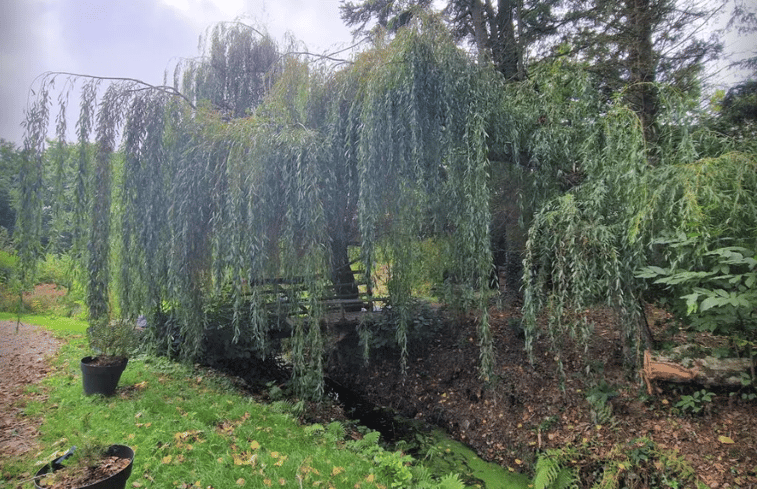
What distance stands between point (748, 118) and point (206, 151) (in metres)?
6.22

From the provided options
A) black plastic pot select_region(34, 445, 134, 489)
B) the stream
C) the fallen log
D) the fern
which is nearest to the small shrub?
the fallen log

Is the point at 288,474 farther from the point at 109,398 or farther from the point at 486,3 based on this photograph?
the point at 486,3

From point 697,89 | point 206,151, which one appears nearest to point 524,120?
point 697,89

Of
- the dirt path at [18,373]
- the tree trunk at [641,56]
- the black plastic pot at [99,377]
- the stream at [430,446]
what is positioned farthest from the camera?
the tree trunk at [641,56]

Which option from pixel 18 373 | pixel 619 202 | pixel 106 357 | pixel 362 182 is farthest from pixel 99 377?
pixel 619 202

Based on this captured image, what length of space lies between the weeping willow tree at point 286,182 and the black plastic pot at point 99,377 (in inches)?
24.0

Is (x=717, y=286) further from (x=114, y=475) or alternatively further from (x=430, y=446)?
(x=114, y=475)

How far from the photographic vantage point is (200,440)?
11.8 feet

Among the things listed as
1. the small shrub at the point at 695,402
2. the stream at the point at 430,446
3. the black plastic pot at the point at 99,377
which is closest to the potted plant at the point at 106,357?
the black plastic pot at the point at 99,377

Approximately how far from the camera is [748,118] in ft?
15.2

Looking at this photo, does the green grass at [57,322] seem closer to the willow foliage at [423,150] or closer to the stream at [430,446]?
the stream at [430,446]

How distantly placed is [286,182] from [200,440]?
2613mm

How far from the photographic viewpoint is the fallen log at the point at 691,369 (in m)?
3.96

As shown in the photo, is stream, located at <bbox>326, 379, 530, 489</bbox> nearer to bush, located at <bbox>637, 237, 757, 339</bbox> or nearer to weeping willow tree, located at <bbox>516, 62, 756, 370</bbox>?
weeping willow tree, located at <bbox>516, 62, 756, 370</bbox>
